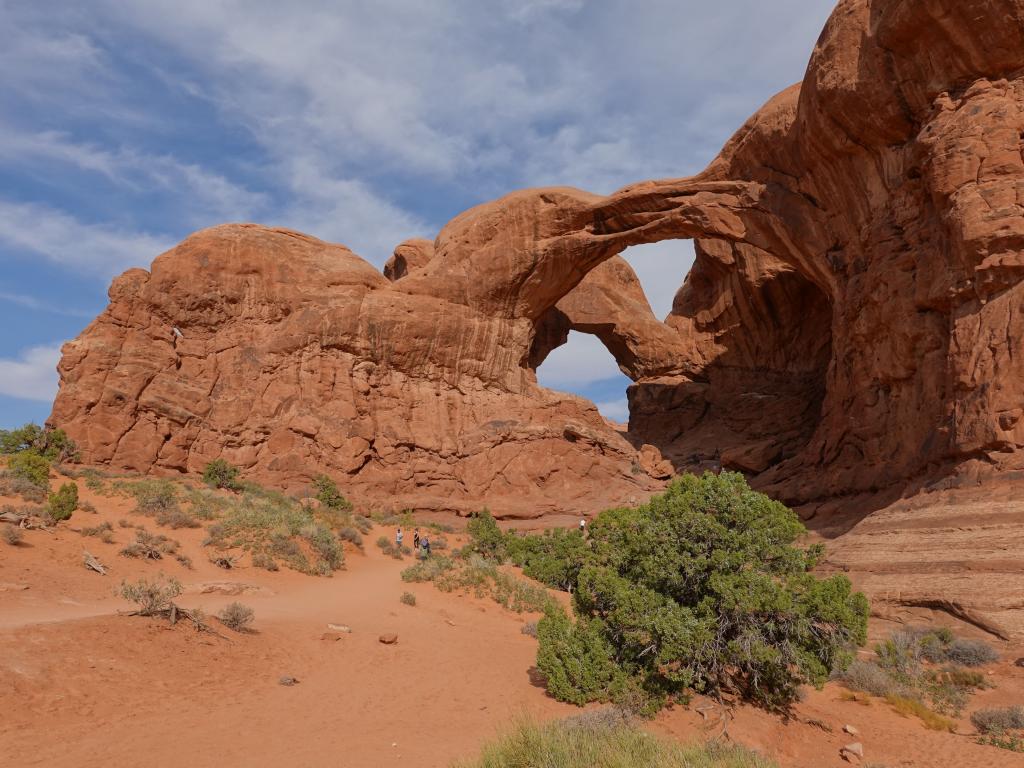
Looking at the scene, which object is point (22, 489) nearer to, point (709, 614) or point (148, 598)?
point (148, 598)

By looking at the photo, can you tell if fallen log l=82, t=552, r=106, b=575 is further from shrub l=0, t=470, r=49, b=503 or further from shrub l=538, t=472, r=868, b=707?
shrub l=538, t=472, r=868, b=707

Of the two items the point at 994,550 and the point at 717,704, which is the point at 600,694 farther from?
the point at 994,550

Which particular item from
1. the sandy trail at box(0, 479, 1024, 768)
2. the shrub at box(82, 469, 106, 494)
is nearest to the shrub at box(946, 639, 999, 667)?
the sandy trail at box(0, 479, 1024, 768)

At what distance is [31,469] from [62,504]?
3.92 meters

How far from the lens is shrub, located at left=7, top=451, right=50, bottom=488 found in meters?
18.9

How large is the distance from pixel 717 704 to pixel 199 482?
22351 millimetres

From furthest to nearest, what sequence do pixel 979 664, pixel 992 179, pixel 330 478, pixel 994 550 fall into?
pixel 330 478 → pixel 992 179 → pixel 994 550 → pixel 979 664

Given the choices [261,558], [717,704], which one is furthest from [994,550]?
[261,558]

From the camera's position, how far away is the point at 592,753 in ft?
19.5

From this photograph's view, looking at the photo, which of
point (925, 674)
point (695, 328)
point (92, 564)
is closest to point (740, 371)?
point (695, 328)

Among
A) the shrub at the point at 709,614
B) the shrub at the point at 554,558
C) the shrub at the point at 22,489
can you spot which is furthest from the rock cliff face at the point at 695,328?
the shrub at the point at 709,614

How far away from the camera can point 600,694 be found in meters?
8.88

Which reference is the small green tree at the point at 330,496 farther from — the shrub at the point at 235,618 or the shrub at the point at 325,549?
the shrub at the point at 235,618

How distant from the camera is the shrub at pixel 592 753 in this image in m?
5.69
